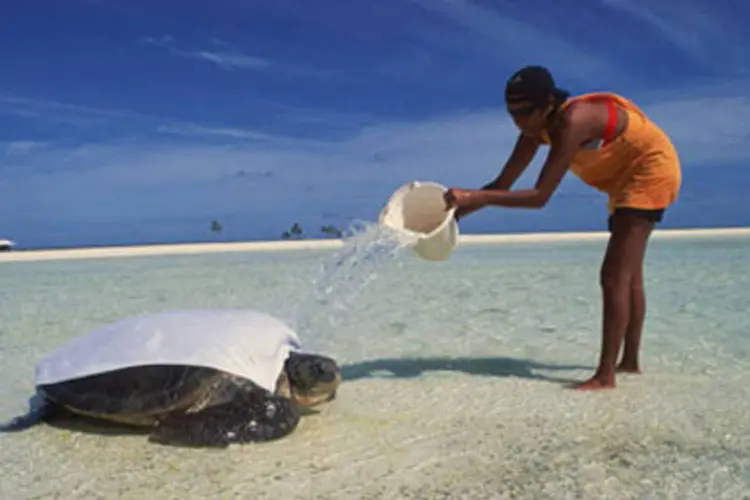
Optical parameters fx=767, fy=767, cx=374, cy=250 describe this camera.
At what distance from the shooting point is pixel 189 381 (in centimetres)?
323

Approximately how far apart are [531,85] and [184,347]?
6.66 feet

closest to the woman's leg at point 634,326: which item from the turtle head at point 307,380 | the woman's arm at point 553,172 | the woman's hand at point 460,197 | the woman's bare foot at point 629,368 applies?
the woman's bare foot at point 629,368

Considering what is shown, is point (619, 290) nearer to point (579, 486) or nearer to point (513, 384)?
point (513, 384)

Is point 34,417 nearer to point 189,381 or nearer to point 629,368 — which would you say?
point 189,381

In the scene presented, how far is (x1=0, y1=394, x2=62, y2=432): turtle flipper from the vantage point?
11.3ft

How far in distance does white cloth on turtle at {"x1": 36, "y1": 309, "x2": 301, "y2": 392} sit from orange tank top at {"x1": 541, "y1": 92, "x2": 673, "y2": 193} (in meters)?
1.78

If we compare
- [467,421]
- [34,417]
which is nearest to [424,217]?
[467,421]

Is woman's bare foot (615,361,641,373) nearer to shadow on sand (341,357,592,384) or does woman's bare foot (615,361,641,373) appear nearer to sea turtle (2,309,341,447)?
shadow on sand (341,357,592,384)

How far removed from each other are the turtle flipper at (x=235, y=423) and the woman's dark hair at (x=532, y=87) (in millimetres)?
1823

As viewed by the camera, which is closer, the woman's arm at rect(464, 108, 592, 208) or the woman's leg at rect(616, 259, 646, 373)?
the woman's arm at rect(464, 108, 592, 208)

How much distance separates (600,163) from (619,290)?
2.20ft

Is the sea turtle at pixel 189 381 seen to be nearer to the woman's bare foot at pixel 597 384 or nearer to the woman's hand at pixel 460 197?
the woman's hand at pixel 460 197

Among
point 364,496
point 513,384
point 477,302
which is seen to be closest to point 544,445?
point 364,496

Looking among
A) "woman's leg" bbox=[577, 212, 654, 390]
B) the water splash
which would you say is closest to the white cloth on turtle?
the water splash
